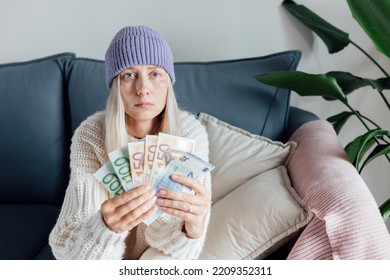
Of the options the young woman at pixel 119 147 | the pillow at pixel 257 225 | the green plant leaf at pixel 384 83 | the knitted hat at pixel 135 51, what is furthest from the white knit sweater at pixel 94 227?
the green plant leaf at pixel 384 83

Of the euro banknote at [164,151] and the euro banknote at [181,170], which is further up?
the euro banknote at [164,151]

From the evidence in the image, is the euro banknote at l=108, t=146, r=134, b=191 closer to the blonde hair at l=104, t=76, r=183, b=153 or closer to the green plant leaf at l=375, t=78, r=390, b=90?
the blonde hair at l=104, t=76, r=183, b=153

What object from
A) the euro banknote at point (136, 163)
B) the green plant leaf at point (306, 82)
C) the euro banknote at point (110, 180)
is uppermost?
the green plant leaf at point (306, 82)

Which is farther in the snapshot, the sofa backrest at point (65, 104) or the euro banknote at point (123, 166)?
the sofa backrest at point (65, 104)

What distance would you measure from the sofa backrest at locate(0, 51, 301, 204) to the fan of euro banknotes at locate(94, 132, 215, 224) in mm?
657

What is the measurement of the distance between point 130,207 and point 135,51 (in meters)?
0.46

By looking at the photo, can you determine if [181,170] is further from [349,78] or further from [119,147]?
[349,78]

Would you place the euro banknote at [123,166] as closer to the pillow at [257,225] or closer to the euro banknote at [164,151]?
the euro banknote at [164,151]

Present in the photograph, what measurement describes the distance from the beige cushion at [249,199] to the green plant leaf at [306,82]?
0.20m

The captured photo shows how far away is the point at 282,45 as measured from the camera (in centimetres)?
206

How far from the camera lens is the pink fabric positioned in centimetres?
118

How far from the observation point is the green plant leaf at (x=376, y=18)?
1495 millimetres
